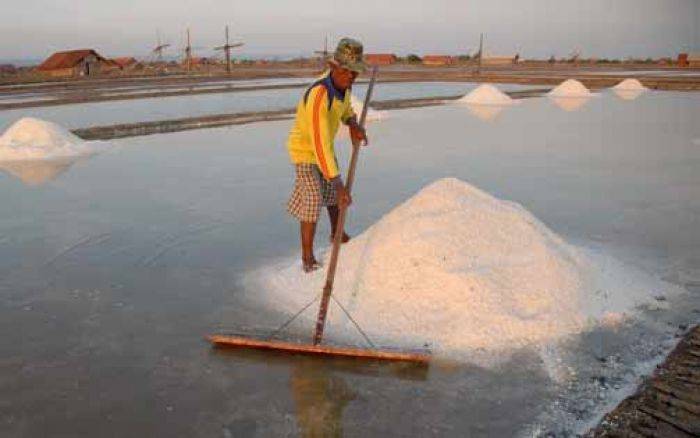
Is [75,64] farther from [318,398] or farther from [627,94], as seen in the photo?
[318,398]

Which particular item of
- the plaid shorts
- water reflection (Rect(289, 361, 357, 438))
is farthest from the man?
water reflection (Rect(289, 361, 357, 438))

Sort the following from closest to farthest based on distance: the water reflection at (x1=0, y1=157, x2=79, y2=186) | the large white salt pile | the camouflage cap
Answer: the large white salt pile → the camouflage cap → the water reflection at (x1=0, y1=157, x2=79, y2=186)

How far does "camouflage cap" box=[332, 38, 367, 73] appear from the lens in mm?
2845

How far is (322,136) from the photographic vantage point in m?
2.94

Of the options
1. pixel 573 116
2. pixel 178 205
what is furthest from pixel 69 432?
pixel 573 116

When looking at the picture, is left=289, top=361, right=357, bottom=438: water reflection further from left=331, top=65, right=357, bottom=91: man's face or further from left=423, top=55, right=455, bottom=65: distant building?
left=423, top=55, right=455, bottom=65: distant building

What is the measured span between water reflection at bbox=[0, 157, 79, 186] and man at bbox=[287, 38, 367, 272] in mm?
3965

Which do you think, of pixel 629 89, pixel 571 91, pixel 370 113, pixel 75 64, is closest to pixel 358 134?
pixel 370 113

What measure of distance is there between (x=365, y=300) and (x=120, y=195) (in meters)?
3.46

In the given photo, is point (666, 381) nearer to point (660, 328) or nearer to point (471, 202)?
point (660, 328)

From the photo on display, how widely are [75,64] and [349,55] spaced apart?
31.9 meters

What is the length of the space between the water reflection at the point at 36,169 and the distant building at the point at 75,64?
2646 cm

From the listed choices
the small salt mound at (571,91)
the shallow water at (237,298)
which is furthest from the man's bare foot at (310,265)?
the small salt mound at (571,91)

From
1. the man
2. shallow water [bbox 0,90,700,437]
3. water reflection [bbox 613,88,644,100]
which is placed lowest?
shallow water [bbox 0,90,700,437]
